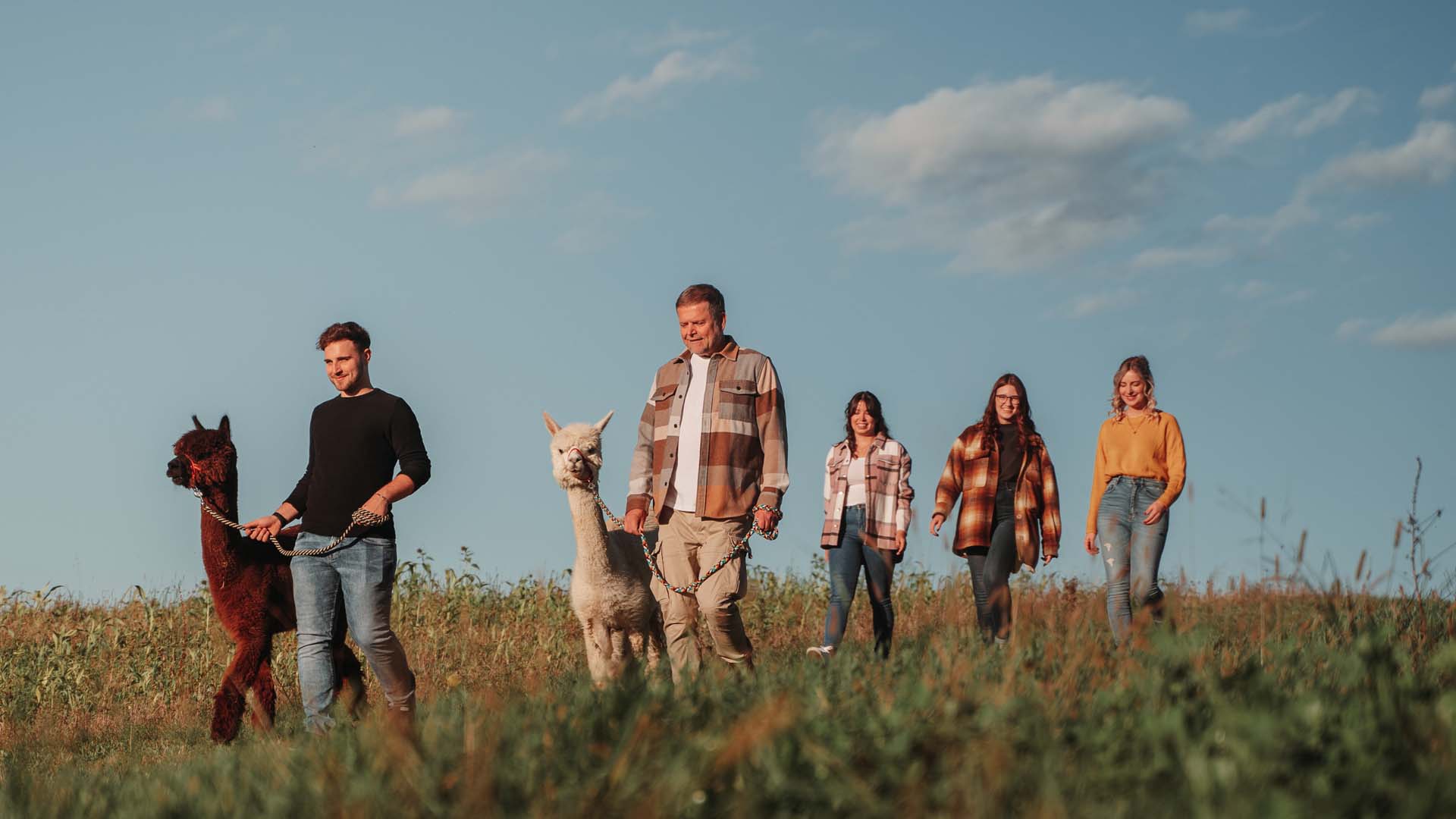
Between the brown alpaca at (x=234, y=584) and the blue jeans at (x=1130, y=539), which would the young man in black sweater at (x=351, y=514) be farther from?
the blue jeans at (x=1130, y=539)

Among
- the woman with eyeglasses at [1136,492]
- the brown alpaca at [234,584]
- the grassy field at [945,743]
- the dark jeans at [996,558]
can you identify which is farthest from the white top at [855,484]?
the brown alpaca at [234,584]

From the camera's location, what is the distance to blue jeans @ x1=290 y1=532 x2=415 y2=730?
24.2 ft

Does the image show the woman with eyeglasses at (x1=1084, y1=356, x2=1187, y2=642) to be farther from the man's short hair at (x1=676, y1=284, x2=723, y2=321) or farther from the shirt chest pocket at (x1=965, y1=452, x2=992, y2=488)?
the man's short hair at (x1=676, y1=284, x2=723, y2=321)

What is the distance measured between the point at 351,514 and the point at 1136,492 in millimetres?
5648

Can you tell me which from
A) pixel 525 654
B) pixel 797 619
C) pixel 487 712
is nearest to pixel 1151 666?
pixel 487 712

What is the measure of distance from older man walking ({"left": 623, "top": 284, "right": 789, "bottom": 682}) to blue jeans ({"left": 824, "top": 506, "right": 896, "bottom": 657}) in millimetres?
2302

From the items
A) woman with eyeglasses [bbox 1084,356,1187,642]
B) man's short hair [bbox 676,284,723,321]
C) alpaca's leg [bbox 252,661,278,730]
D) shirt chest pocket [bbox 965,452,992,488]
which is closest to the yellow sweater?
woman with eyeglasses [bbox 1084,356,1187,642]

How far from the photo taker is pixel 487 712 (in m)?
5.44

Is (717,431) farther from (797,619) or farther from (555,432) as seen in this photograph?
(797,619)

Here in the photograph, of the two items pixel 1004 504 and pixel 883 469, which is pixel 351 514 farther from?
pixel 1004 504

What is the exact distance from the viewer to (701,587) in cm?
748

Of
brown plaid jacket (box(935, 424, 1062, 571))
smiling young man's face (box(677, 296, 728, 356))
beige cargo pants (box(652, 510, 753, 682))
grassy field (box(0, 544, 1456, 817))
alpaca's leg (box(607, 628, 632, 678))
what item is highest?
smiling young man's face (box(677, 296, 728, 356))

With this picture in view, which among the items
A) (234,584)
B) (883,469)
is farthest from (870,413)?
(234,584)

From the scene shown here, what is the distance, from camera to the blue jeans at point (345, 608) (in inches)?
291
